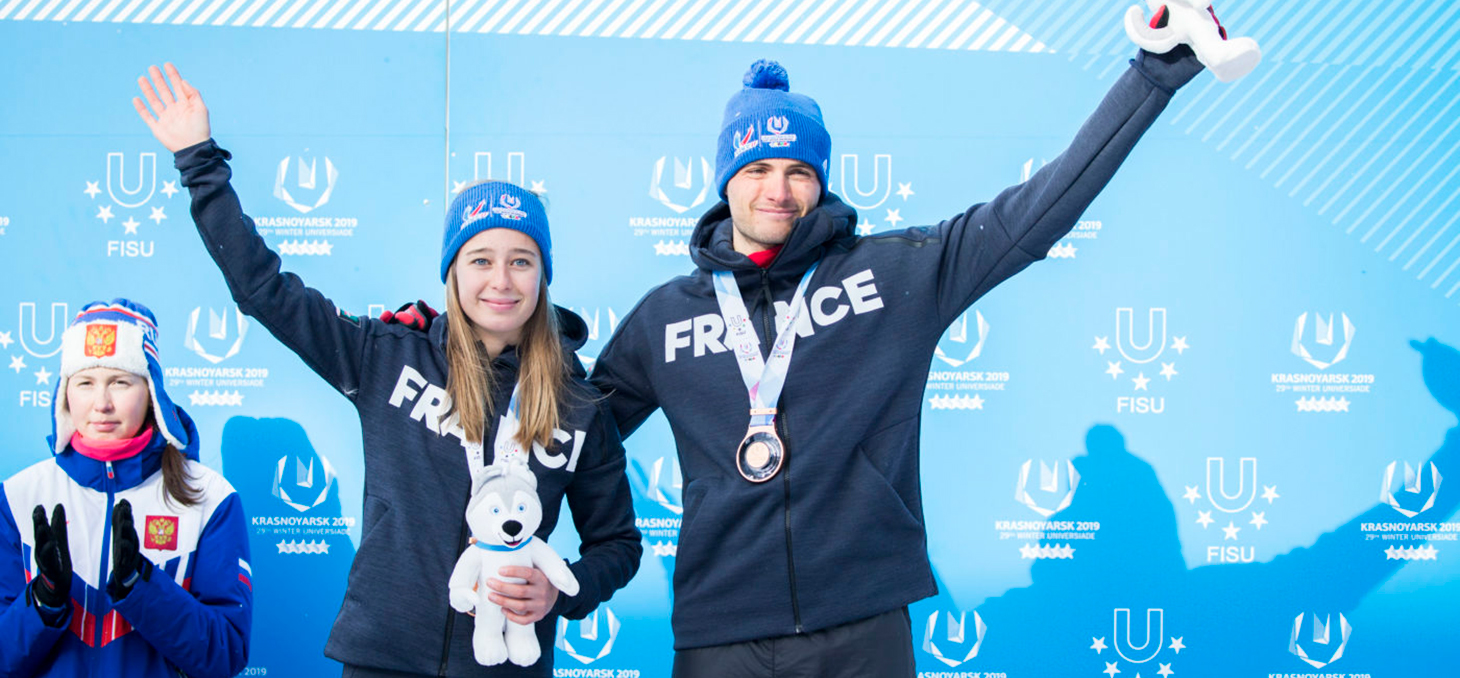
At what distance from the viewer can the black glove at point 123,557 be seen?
6.60 ft

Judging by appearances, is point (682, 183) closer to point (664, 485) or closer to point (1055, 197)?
point (664, 485)

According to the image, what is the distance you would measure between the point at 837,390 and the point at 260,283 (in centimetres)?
108

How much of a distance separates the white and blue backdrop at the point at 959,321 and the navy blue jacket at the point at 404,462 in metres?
1.43

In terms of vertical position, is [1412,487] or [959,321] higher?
[959,321]

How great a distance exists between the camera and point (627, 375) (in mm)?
2303

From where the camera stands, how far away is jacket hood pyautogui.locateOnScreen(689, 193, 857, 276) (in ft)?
7.04

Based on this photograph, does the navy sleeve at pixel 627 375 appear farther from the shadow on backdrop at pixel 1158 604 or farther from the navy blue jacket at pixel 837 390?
the shadow on backdrop at pixel 1158 604

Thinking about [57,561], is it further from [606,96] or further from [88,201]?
[606,96]

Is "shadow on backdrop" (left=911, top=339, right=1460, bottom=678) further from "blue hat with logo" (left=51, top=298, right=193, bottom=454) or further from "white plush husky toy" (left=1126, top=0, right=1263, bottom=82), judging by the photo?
"blue hat with logo" (left=51, top=298, right=193, bottom=454)

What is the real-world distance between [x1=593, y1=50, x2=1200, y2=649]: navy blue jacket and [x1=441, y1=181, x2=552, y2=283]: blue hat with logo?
12.4 inches

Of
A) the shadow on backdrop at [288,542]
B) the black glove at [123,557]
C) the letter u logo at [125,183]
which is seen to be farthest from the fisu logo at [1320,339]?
the letter u logo at [125,183]

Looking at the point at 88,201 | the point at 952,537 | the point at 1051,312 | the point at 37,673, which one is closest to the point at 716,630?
the point at 37,673

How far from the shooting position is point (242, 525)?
8.27ft

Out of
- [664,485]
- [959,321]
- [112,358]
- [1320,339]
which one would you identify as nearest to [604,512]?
[112,358]
